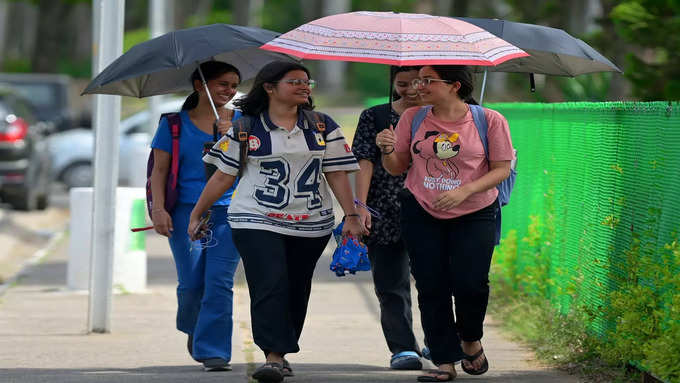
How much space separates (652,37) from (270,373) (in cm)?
815

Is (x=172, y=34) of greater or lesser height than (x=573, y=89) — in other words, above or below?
above

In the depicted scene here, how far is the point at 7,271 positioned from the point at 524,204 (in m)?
5.72

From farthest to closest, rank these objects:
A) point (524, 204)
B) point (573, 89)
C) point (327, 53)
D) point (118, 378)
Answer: point (573, 89)
point (524, 204)
point (118, 378)
point (327, 53)

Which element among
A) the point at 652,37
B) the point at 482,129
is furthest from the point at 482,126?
the point at 652,37

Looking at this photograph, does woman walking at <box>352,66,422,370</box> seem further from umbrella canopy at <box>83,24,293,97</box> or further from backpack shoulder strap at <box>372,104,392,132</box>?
umbrella canopy at <box>83,24,293,97</box>

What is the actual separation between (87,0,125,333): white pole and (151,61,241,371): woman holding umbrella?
5.25 ft

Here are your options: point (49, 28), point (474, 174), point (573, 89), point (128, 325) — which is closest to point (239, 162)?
point (474, 174)

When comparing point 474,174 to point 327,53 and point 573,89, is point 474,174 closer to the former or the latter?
point 327,53

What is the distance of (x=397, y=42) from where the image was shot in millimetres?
5879

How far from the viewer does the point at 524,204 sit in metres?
9.88

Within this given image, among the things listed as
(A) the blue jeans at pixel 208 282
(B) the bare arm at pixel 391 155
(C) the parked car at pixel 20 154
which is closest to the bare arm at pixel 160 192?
(A) the blue jeans at pixel 208 282

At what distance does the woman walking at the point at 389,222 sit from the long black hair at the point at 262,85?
56cm

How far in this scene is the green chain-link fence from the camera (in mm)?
5898

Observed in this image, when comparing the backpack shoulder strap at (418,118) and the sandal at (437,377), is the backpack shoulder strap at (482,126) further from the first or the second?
the sandal at (437,377)
